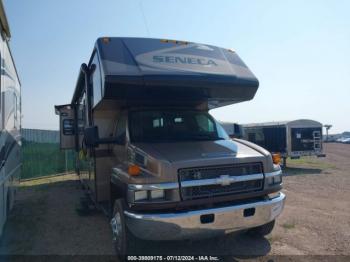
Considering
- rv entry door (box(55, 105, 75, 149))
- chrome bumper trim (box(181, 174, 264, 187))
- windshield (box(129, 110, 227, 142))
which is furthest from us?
rv entry door (box(55, 105, 75, 149))

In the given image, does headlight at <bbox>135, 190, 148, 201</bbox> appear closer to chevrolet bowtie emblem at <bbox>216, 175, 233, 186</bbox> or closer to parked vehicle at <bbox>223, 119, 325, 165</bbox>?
chevrolet bowtie emblem at <bbox>216, 175, 233, 186</bbox>

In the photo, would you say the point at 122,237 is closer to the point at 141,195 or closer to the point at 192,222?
the point at 141,195

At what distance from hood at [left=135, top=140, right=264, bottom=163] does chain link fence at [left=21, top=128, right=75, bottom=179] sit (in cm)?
1053

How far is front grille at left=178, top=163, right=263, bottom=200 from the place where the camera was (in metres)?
4.18

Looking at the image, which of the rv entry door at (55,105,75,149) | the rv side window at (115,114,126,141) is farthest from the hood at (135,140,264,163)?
the rv entry door at (55,105,75,149)

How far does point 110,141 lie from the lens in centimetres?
529

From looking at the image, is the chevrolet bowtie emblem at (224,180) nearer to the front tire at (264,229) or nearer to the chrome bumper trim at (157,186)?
the chrome bumper trim at (157,186)

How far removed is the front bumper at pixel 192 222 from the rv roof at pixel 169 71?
1.83m

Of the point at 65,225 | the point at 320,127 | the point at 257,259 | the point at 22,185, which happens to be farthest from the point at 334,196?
the point at 22,185

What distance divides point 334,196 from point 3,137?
8115mm

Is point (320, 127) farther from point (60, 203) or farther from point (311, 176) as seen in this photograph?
point (60, 203)

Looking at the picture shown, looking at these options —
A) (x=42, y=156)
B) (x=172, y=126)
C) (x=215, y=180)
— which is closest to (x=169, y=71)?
(x=172, y=126)

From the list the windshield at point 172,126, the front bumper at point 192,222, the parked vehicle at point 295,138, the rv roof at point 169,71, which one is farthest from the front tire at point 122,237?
the parked vehicle at point 295,138

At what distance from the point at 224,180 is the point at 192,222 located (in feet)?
2.40
